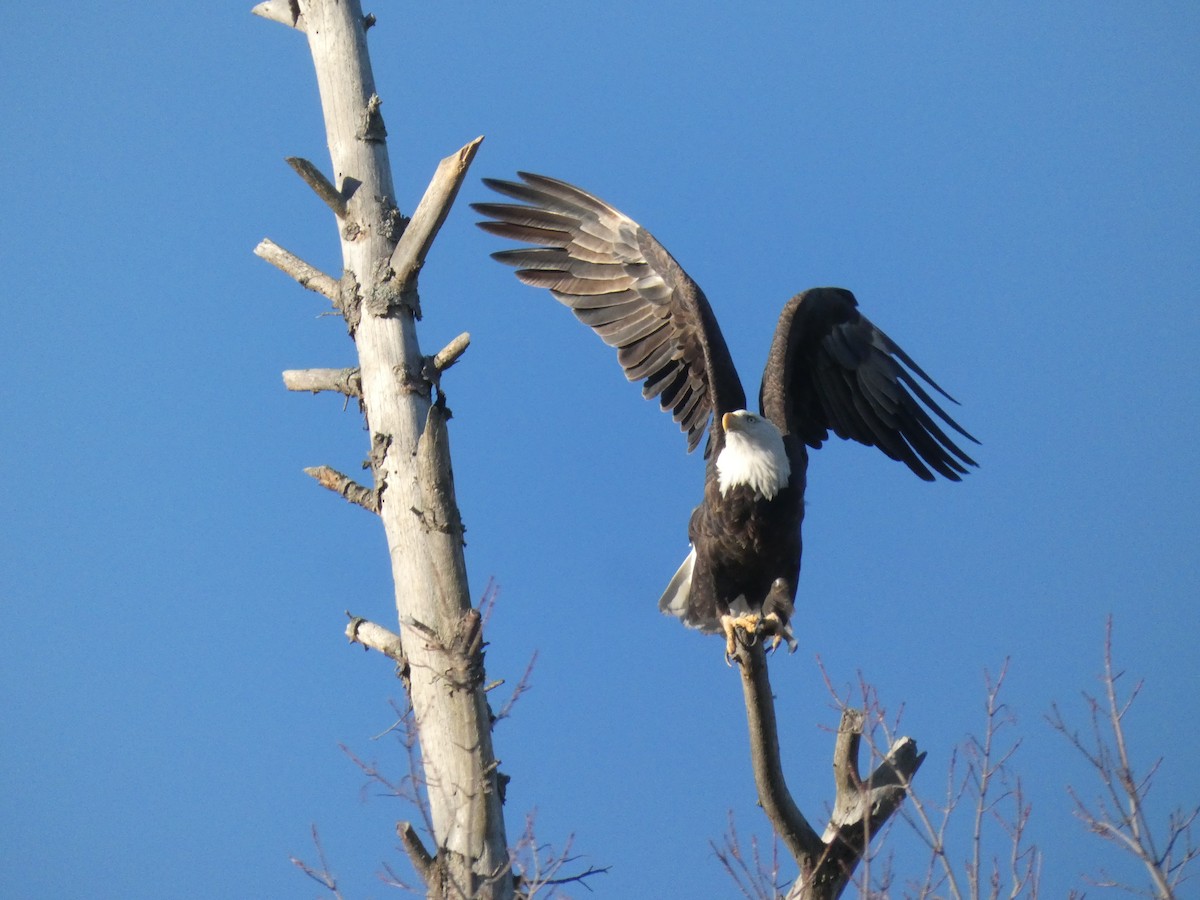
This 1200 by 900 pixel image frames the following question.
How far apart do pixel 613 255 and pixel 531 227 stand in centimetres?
40

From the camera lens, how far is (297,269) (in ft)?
15.5

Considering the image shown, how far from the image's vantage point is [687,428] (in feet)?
18.4

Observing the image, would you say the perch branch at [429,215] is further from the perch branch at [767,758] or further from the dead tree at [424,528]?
the perch branch at [767,758]

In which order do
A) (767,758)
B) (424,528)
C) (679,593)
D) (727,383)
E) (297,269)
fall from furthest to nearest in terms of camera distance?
(679,593) < (727,383) < (297,269) < (424,528) < (767,758)

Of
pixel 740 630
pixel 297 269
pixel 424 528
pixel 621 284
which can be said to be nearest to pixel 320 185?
pixel 297 269

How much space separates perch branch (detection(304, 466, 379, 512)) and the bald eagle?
4.28 ft

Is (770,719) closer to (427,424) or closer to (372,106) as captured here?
(427,424)

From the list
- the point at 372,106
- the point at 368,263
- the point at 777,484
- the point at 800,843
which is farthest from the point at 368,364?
the point at 800,843

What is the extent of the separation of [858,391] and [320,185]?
98.3 inches

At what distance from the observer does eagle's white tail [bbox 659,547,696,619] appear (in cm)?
549

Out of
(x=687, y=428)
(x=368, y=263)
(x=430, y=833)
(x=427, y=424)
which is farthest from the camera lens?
(x=687, y=428)

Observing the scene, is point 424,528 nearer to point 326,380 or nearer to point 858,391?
point 326,380

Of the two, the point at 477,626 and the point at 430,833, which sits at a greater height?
the point at 477,626

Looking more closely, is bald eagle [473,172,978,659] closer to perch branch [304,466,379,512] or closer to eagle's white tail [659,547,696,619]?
eagle's white tail [659,547,696,619]
